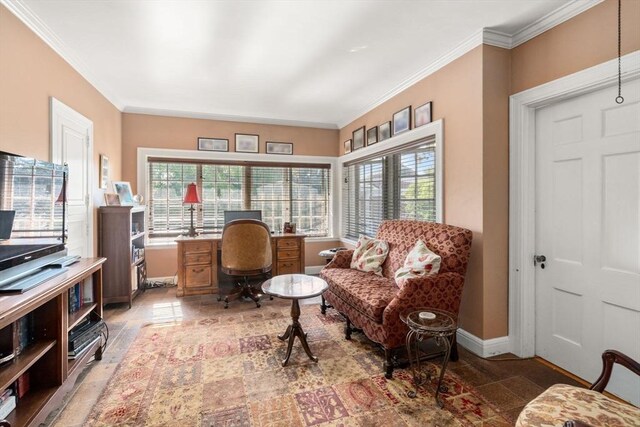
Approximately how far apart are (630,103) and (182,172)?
484cm

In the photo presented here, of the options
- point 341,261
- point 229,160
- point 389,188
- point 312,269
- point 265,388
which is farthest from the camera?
point 312,269

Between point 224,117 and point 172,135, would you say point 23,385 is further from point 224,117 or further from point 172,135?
point 224,117

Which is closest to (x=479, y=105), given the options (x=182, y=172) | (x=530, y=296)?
(x=530, y=296)

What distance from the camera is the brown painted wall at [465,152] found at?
2.43m

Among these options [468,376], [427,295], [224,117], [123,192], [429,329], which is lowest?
[468,376]

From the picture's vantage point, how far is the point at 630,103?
181cm

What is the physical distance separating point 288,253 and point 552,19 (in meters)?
3.70

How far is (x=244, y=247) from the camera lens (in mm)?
3545

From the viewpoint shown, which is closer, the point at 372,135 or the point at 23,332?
the point at 23,332

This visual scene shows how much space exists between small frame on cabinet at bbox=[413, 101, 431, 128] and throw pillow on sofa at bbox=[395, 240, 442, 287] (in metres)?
1.28

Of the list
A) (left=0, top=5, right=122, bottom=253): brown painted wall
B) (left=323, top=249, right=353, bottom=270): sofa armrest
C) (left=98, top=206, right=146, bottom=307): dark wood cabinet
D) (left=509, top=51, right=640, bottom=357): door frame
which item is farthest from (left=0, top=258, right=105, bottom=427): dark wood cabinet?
(left=509, top=51, right=640, bottom=357): door frame

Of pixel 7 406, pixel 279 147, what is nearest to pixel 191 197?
pixel 279 147

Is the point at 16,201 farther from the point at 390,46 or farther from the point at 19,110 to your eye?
the point at 390,46

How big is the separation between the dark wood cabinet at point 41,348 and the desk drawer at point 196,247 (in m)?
1.73
